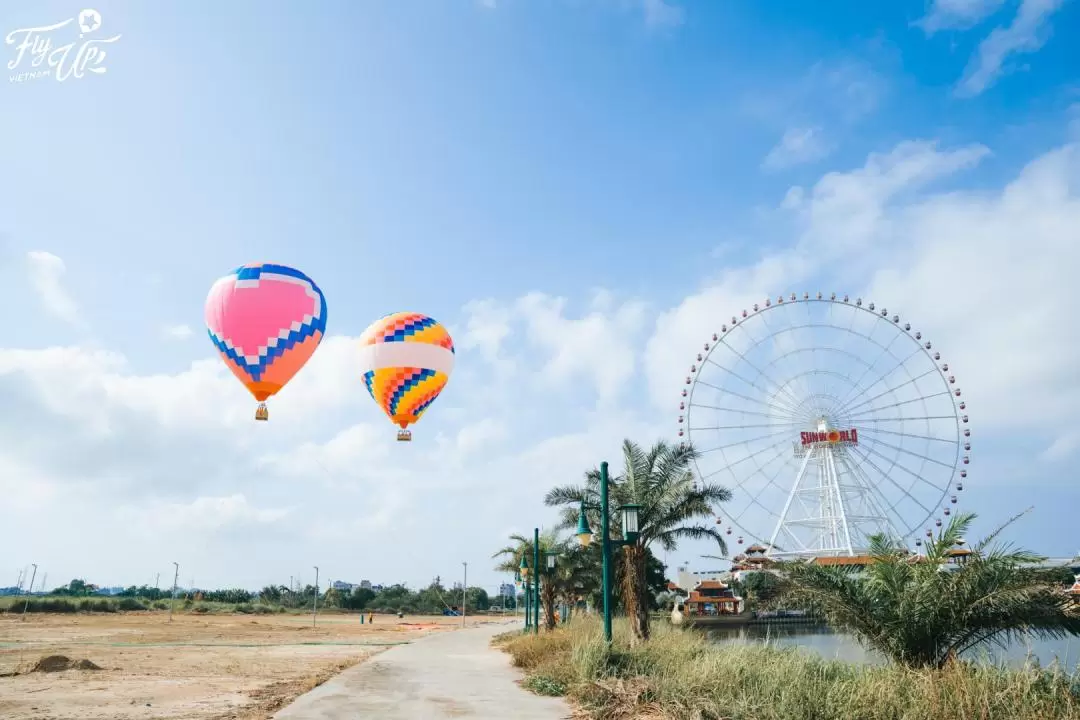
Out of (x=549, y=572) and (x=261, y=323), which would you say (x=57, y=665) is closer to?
(x=261, y=323)

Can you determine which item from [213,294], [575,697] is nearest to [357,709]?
[575,697]

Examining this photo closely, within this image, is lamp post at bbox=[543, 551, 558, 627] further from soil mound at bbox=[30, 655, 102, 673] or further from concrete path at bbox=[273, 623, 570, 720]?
soil mound at bbox=[30, 655, 102, 673]

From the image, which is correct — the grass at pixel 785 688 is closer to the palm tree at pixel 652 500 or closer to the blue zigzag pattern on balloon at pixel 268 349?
the palm tree at pixel 652 500

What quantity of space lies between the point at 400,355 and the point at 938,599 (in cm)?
1678

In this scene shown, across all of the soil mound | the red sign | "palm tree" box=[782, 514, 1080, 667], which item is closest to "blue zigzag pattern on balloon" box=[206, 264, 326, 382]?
the soil mound

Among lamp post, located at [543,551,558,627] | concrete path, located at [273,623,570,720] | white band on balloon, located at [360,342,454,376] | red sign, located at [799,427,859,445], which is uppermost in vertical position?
red sign, located at [799,427,859,445]

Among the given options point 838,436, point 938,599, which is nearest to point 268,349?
point 938,599

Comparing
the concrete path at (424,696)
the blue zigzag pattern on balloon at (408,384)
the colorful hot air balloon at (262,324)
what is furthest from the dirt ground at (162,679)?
the blue zigzag pattern on balloon at (408,384)

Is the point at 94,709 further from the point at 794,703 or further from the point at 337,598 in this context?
the point at 337,598

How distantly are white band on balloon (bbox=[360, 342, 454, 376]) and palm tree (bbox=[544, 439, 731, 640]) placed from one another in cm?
608

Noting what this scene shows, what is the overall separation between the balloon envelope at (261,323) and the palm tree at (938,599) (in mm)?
13991

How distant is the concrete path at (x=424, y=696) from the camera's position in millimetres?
10836

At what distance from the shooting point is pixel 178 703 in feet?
43.6

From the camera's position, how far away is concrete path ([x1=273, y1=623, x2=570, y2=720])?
10836 mm
